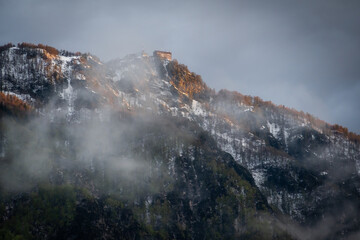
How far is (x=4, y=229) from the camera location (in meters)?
195

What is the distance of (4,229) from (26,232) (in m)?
8.31

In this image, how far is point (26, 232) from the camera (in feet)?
650
